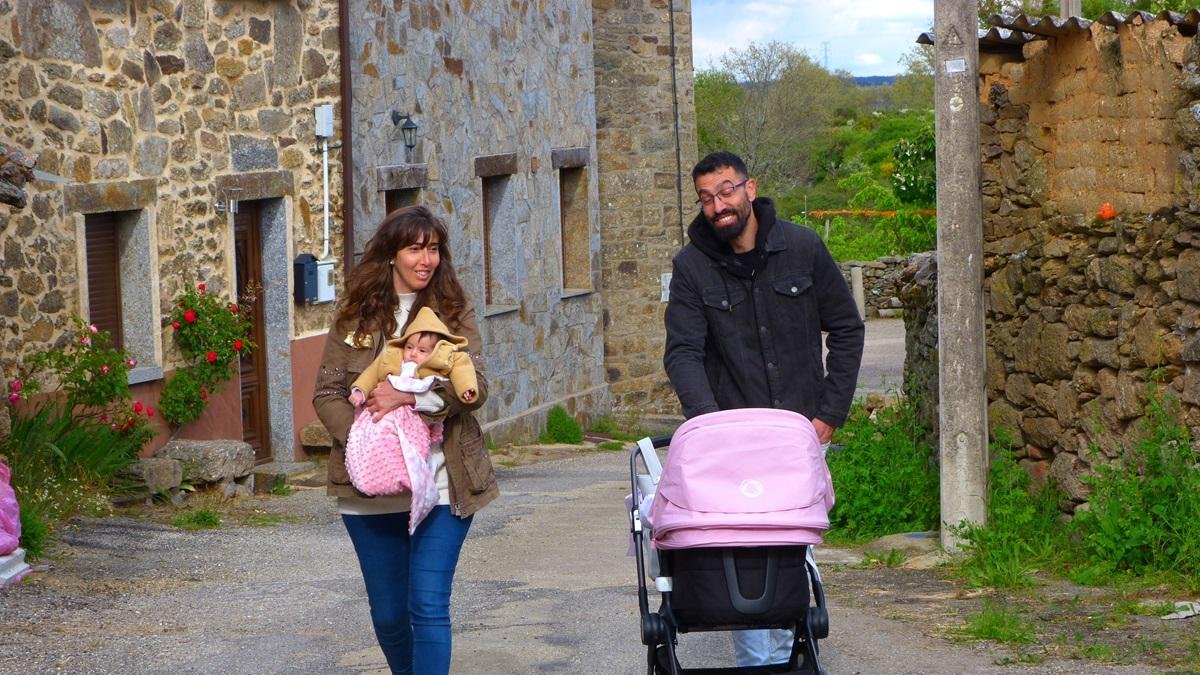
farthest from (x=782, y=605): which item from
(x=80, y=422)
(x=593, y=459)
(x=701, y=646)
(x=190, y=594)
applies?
(x=593, y=459)

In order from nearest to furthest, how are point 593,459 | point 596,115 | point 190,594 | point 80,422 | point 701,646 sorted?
1. point 701,646
2. point 190,594
3. point 80,422
4. point 593,459
5. point 596,115

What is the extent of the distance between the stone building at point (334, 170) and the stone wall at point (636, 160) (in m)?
0.03

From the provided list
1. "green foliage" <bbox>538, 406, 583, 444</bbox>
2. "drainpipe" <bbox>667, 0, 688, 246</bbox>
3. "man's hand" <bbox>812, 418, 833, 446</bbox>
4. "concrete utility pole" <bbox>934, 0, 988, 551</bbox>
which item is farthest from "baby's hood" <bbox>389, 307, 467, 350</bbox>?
"drainpipe" <bbox>667, 0, 688, 246</bbox>

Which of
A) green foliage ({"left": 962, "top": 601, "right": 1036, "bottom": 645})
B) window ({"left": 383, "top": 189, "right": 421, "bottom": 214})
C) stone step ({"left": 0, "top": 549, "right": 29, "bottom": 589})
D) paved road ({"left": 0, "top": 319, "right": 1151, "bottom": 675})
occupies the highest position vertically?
window ({"left": 383, "top": 189, "right": 421, "bottom": 214})

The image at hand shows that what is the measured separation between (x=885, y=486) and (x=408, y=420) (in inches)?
193

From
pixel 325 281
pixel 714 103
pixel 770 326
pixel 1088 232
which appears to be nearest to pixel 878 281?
pixel 325 281

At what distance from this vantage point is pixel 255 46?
12922mm

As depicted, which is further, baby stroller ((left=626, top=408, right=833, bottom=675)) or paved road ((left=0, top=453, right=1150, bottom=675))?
paved road ((left=0, top=453, right=1150, bottom=675))

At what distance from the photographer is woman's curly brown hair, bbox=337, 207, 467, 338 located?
5070 mm

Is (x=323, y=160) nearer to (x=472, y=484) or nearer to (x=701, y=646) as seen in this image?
(x=701, y=646)

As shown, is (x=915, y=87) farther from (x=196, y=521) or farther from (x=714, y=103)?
(x=196, y=521)

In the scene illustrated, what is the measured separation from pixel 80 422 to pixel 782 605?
7.36 meters

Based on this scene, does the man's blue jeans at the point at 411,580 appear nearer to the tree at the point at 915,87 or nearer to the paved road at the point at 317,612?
the paved road at the point at 317,612

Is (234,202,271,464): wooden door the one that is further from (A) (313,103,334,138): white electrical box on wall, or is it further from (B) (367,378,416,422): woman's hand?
(B) (367,378,416,422): woman's hand
